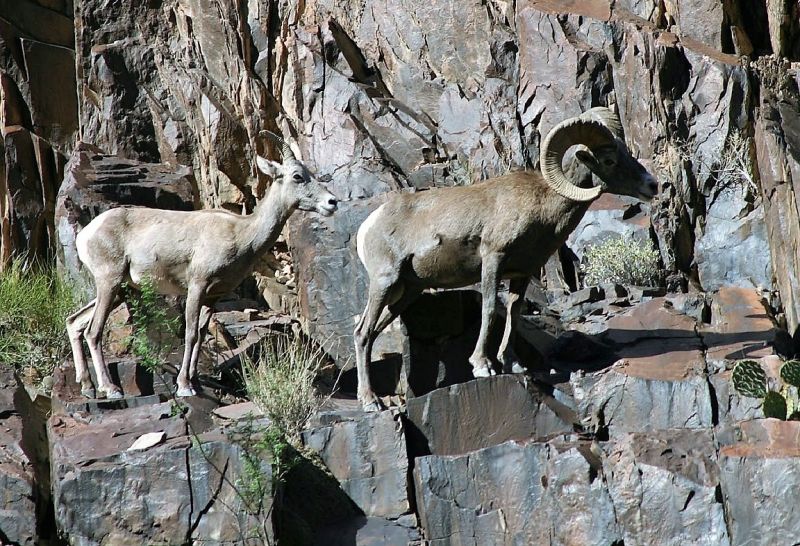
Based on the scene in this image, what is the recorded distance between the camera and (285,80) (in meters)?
16.2

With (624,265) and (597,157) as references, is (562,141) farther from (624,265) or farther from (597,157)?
(624,265)

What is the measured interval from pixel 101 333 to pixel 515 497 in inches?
174

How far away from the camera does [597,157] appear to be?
9.85m

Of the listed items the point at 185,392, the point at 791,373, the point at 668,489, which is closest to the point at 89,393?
the point at 185,392

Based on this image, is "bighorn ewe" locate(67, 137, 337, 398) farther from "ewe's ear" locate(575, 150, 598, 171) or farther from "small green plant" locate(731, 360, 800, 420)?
"small green plant" locate(731, 360, 800, 420)

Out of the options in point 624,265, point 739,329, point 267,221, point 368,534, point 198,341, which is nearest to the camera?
point 368,534

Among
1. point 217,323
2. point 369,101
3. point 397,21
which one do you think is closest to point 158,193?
point 217,323

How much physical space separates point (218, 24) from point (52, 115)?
11.9 feet

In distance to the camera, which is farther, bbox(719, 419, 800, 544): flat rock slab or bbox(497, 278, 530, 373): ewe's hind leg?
bbox(497, 278, 530, 373): ewe's hind leg

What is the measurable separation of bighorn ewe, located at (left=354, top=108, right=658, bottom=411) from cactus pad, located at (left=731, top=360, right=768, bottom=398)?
213cm

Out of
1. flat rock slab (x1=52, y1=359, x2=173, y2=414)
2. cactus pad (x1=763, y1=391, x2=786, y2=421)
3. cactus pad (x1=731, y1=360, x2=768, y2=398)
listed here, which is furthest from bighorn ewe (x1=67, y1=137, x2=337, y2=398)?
cactus pad (x1=763, y1=391, x2=786, y2=421)

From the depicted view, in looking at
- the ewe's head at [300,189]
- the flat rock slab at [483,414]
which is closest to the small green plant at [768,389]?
the flat rock slab at [483,414]

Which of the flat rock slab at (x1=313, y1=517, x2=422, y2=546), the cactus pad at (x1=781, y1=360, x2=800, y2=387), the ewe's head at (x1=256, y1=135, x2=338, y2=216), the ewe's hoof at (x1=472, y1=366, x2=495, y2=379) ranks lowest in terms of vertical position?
the flat rock slab at (x1=313, y1=517, x2=422, y2=546)

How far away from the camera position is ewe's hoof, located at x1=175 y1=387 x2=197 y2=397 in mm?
10070
